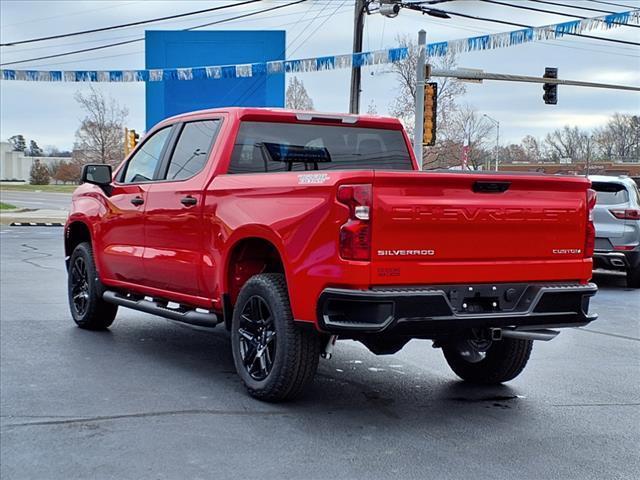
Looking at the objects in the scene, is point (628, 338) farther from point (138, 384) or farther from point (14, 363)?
point (14, 363)

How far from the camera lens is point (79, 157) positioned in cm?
7069

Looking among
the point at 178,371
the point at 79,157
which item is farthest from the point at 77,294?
the point at 79,157

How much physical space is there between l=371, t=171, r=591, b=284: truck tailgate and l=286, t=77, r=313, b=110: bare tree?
135 ft

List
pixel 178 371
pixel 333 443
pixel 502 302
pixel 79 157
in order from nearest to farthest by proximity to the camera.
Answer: pixel 333 443, pixel 502 302, pixel 178 371, pixel 79 157

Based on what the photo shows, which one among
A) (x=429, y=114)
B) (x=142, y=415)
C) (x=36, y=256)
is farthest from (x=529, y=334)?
(x=429, y=114)

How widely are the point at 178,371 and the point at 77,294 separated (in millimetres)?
2491

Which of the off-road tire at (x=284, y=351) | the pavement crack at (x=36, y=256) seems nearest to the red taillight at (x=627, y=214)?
the off-road tire at (x=284, y=351)

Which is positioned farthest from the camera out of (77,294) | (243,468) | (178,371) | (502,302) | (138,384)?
(77,294)

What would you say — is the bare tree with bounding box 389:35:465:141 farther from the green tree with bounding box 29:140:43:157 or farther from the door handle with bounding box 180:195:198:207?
the green tree with bounding box 29:140:43:157

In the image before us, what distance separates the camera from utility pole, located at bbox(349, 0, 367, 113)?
24.8m

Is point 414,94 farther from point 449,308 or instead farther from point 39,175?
point 39,175

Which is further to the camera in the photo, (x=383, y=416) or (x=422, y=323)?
(x=383, y=416)

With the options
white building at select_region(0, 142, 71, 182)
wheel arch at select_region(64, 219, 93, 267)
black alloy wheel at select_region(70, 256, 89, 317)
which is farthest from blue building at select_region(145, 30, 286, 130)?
white building at select_region(0, 142, 71, 182)

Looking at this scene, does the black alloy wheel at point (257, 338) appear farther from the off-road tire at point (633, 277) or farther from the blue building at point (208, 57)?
the blue building at point (208, 57)
